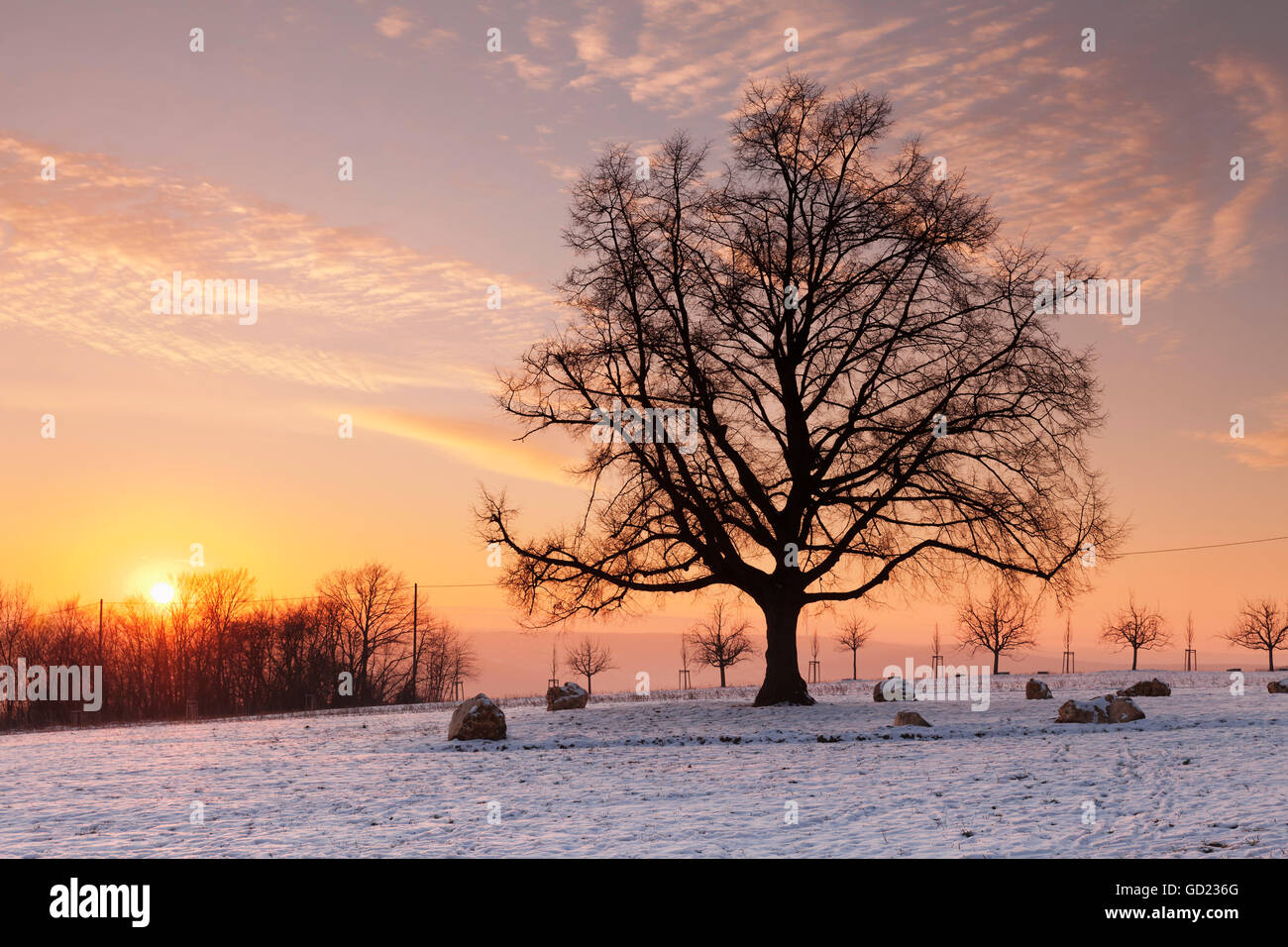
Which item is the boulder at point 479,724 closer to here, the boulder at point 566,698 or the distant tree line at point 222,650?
the boulder at point 566,698

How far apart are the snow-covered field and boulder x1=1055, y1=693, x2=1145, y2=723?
477 mm

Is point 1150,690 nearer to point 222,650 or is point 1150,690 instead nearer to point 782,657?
point 782,657

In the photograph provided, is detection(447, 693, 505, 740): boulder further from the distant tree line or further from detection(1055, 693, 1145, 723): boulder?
the distant tree line

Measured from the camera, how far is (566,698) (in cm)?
3328

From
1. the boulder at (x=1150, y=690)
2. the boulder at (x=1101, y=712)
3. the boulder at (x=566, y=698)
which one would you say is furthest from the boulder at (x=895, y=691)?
the boulder at (x=566, y=698)

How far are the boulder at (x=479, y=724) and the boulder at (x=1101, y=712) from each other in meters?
13.1

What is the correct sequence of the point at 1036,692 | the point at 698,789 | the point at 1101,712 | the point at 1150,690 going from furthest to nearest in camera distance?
1. the point at 1036,692
2. the point at 1150,690
3. the point at 1101,712
4. the point at 698,789

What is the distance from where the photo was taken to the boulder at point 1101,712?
77.9 feet

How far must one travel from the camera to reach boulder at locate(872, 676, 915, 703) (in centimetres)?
3238

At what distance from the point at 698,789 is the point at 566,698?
18.2 meters

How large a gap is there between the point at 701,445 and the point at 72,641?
7871cm

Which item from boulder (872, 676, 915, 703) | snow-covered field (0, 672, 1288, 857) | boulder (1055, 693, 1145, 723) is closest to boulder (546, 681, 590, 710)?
snow-covered field (0, 672, 1288, 857)

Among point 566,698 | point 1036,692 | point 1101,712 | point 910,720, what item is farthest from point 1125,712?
point 566,698
